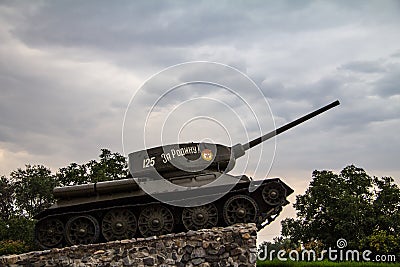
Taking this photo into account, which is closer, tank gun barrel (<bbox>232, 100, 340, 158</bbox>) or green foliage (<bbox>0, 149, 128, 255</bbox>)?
tank gun barrel (<bbox>232, 100, 340, 158</bbox>)

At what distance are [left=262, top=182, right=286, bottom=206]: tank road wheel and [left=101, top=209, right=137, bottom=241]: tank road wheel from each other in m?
4.17

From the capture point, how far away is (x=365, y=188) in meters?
26.3

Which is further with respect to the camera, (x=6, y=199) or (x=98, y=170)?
(x=6, y=199)

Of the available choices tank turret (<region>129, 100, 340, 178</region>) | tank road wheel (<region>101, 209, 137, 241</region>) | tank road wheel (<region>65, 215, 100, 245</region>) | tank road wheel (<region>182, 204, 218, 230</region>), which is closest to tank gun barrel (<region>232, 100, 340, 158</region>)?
tank turret (<region>129, 100, 340, 178</region>)

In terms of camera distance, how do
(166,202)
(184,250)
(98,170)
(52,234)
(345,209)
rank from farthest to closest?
(98,170)
(345,209)
(52,234)
(166,202)
(184,250)

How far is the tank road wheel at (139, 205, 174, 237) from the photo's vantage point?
18.7 metres

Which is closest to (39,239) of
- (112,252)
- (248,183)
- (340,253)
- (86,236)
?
(86,236)

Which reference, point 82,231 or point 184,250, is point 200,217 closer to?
point 184,250

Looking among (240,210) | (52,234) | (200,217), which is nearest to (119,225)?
(52,234)

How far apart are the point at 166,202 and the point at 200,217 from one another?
1145 millimetres

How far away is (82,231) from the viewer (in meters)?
18.8

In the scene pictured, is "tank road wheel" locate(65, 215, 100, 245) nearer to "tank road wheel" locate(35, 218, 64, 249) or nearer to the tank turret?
"tank road wheel" locate(35, 218, 64, 249)

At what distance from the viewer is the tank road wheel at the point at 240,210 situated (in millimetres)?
18578

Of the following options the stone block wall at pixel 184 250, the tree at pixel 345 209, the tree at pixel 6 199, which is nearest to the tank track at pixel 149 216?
the stone block wall at pixel 184 250
